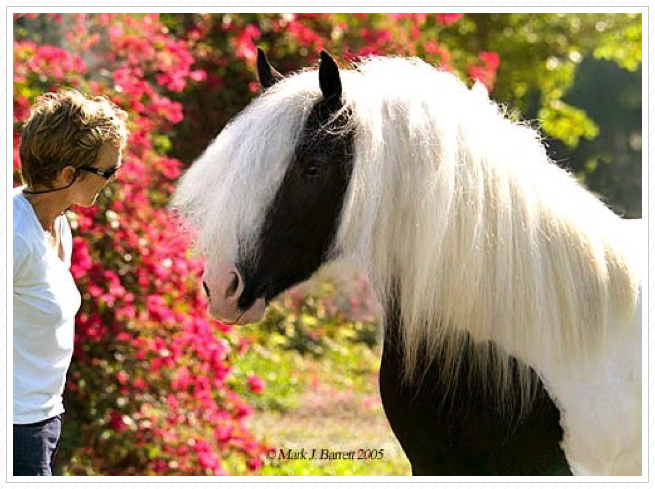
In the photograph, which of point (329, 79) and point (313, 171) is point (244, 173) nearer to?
point (313, 171)

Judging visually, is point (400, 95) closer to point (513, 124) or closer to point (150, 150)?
point (513, 124)

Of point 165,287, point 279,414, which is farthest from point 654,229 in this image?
point 279,414

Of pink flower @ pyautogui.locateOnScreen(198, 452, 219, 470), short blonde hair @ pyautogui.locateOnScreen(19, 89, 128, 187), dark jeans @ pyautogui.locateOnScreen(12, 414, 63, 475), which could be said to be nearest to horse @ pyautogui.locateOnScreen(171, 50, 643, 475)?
short blonde hair @ pyautogui.locateOnScreen(19, 89, 128, 187)

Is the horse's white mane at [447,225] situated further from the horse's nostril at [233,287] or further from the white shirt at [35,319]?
the white shirt at [35,319]

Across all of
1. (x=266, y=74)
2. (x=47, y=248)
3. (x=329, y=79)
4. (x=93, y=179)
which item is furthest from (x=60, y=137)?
(x=329, y=79)

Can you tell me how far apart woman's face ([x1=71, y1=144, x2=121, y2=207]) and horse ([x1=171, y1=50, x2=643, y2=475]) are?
259 millimetres

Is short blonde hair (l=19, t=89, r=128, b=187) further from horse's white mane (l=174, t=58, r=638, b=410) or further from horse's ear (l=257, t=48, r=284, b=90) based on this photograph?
horse's ear (l=257, t=48, r=284, b=90)

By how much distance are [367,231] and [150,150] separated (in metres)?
2.78

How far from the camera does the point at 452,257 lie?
224 cm

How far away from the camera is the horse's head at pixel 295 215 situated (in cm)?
228

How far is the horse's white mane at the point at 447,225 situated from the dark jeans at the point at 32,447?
602mm

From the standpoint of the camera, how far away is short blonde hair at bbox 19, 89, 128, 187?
2398mm

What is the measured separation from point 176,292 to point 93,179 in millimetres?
2252

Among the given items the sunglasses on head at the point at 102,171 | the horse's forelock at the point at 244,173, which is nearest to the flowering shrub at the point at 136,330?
the sunglasses on head at the point at 102,171
